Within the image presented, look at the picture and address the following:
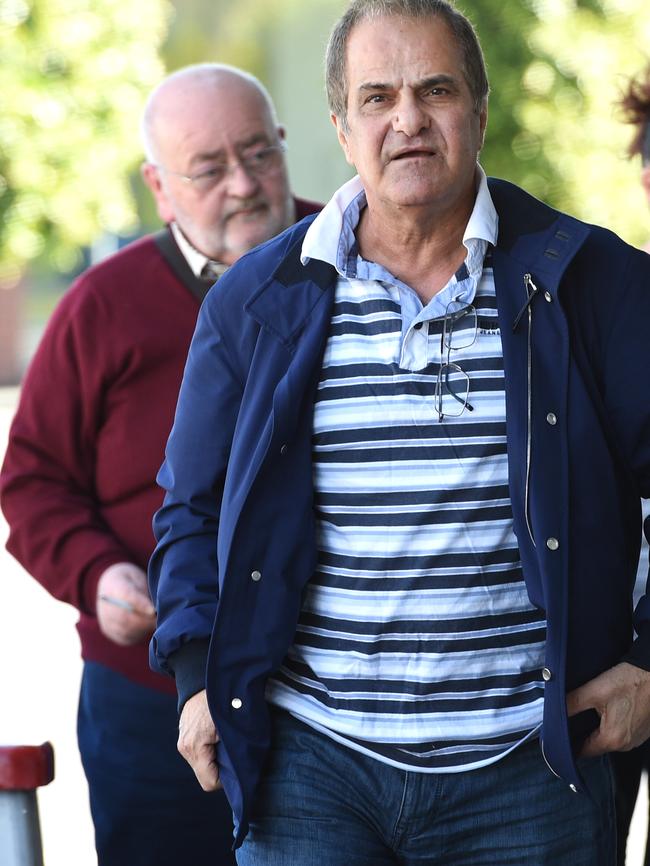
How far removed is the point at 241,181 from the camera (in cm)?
354

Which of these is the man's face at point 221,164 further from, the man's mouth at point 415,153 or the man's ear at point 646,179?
the man's mouth at point 415,153

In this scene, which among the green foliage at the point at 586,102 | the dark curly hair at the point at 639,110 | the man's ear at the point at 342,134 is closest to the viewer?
the man's ear at the point at 342,134

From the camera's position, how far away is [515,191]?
→ 2.57 meters

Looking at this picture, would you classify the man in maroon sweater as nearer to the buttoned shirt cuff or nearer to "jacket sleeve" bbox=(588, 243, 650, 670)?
the buttoned shirt cuff

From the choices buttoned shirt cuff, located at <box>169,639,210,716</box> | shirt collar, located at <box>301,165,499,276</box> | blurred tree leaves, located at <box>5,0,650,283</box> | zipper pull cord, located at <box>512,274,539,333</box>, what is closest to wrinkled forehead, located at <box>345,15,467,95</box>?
shirt collar, located at <box>301,165,499,276</box>

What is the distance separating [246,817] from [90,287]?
157 centimetres

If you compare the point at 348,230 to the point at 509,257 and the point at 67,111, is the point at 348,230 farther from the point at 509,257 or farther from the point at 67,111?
the point at 67,111

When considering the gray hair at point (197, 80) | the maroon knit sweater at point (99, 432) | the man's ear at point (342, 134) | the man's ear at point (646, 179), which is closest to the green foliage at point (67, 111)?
the gray hair at point (197, 80)

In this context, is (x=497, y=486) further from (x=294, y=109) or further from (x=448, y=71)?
(x=294, y=109)

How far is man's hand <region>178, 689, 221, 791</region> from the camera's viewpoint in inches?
98.2

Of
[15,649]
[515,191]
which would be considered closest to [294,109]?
[15,649]

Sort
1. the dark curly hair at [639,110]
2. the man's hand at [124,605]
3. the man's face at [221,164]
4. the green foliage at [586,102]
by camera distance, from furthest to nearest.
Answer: the green foliage at [586,102], the dark curly hair at [639,110], the man's face at [221,164], the man's hand at [124,605]

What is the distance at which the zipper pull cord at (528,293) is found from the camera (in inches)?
93.2

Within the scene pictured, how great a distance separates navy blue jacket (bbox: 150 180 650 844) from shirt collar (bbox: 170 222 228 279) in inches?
39.0
